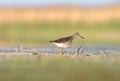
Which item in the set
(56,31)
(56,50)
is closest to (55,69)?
(56,50)

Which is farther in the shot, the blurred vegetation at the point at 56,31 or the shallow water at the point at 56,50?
the blurred vegetation at the point at 56,31

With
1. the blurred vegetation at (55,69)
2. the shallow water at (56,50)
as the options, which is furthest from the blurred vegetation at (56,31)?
the blurred vegetation at (55,69)

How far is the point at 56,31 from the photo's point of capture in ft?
68.2

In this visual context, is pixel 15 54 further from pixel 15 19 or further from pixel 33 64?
pixel 15 19

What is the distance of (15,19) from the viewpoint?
20.9 meters

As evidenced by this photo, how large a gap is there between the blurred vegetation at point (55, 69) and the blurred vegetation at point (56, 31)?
550cm

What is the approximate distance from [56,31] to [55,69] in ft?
31.4

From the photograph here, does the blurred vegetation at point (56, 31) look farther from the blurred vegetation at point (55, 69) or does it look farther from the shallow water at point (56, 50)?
the blurred vegetation at point (55, 69)

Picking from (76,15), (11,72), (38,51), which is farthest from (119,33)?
(11,72)

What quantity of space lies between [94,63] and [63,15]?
860cm

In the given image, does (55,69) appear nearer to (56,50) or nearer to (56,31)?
(56,50)

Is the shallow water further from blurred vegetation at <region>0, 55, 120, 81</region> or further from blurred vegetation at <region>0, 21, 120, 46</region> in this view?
blurred vegetation at <region>0, 21, 120, 46</region>

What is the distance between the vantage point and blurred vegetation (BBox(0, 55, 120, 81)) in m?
10.5

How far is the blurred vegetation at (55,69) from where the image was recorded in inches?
412
